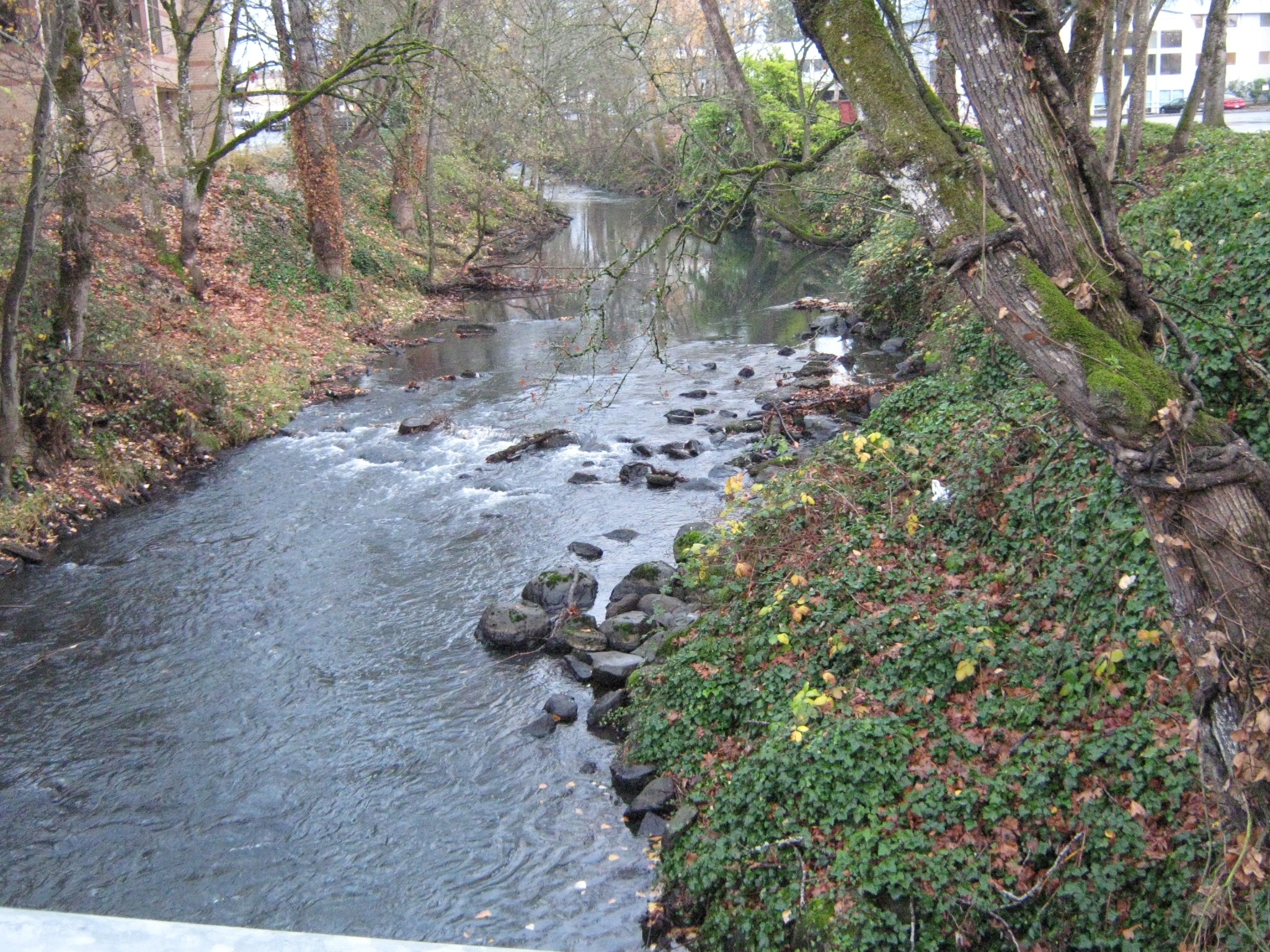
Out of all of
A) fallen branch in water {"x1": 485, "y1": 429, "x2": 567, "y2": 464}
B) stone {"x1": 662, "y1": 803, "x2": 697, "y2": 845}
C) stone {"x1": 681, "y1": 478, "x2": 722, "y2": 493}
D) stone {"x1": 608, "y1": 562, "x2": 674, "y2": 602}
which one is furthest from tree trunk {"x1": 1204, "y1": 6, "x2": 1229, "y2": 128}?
stone {"x1": 662, "y1": 803, "x2": 697, "y2": 845}

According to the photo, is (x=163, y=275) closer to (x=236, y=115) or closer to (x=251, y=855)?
(x=251, y=855)

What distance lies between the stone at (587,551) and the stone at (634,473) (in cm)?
244

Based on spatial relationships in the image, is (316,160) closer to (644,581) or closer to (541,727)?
(644,581)

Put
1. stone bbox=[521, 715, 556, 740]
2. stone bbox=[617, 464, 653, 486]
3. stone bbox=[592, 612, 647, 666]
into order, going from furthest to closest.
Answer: stone bbox=[617, 464, 653, 486]
stone bbox=[592, 612, 647, 666]
stone bbox=[521, 715, 556, 740]

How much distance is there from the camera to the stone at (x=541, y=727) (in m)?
8.73

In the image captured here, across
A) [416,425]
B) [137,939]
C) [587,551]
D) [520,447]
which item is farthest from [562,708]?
[416,425]

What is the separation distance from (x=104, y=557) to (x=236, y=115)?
31.9 meters

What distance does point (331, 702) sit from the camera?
9.32 metres

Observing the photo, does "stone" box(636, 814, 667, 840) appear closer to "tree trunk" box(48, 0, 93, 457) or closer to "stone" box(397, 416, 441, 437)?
"tree trunk" box(48, 0, 93, 457)

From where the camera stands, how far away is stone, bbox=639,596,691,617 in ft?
33.5

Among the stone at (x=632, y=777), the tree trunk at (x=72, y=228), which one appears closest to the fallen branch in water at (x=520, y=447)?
the tree trunk at (x=72, y=228)

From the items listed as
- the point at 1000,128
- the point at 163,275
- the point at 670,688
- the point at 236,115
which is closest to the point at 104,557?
the point at 670,688

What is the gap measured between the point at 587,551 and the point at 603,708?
370 cm

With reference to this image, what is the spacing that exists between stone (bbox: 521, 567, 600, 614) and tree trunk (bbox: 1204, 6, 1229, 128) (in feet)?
61.3
